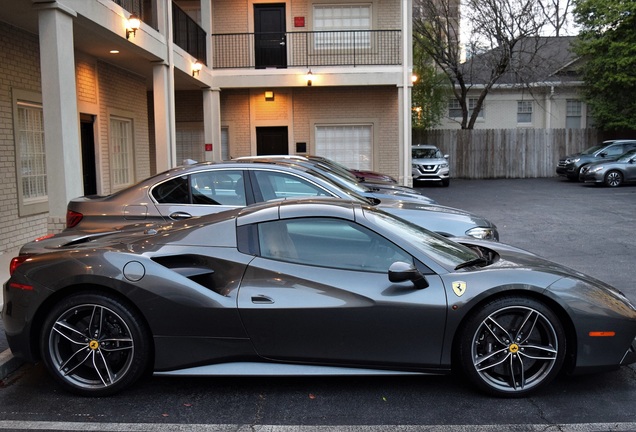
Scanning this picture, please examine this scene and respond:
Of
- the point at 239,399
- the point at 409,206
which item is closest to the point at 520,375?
the point at 239,399

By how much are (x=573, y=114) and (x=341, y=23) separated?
1705 centimetres

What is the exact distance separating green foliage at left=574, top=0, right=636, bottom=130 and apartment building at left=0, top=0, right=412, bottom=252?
12.4 meters

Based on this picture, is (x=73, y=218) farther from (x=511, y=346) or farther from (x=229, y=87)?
(x=229, y=87)

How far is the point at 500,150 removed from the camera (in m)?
28.5

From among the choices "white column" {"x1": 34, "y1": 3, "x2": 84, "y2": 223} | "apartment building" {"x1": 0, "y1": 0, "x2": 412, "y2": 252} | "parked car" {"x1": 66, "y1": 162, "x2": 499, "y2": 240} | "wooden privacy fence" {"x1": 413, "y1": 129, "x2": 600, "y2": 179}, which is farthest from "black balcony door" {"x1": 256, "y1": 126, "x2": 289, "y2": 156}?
"parked car" {"x1": 66, "y1": 162, "x2": 499, "y2": 240}

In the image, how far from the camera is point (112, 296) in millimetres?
4258

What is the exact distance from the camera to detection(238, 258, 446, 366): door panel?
410 centimetres

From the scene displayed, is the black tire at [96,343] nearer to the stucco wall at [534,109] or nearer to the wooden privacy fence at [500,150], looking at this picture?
the wooden privacy fence at [500,150]

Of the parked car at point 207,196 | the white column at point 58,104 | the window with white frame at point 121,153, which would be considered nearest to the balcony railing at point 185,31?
the window with white frame at point 121,153

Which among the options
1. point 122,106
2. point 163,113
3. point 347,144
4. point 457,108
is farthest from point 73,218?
point 457,108

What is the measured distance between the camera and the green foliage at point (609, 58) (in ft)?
87.5

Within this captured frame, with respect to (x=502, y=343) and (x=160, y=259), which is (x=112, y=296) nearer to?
(x=160, y=259)

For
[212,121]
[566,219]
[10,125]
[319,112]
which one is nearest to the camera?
[10,125]

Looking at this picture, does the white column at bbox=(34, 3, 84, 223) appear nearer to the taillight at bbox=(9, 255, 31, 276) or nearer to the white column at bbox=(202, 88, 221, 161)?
the taillight at bbox=(9, 255, 31, 276)
